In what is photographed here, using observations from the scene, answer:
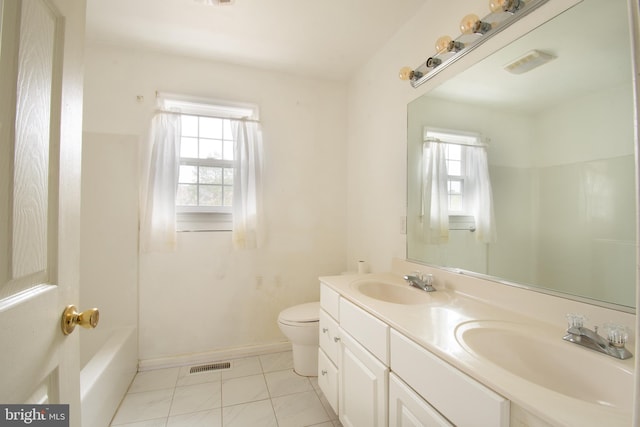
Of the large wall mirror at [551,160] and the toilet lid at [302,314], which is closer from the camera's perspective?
the large wall mirror at [551,160]

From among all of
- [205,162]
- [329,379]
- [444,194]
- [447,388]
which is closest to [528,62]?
[444,194]

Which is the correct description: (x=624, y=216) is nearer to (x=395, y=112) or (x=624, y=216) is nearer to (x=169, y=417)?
(x=395, y=112)

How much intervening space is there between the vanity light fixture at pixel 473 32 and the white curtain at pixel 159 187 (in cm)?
175

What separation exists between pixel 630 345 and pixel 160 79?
2.89 m

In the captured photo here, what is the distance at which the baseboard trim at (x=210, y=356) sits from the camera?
2049mm

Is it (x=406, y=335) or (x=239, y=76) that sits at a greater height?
(x=239, y=76)

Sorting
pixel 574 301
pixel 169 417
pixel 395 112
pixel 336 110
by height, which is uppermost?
pixel 336 110

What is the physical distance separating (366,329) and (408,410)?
0.32 m

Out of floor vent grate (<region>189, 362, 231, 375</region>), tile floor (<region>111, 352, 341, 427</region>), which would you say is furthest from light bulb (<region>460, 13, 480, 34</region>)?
floor vent grate (<region>189, 362, 231, 375</region>)

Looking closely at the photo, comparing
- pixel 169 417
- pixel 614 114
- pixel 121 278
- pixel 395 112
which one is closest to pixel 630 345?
pixel 614 114

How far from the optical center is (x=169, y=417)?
1.57m

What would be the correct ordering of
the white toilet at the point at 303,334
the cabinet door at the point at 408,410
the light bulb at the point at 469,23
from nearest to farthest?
the cabinet door at the point at 408,410
the light bulb at the point at 469,23
the white toilet at the point at 303,334

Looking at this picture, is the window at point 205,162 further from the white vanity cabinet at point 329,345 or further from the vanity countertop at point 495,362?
the vanity countertop at point 495,362

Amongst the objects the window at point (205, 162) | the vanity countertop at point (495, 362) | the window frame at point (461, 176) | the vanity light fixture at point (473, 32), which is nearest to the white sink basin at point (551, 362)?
the vanity countertop at point (495, 362)
